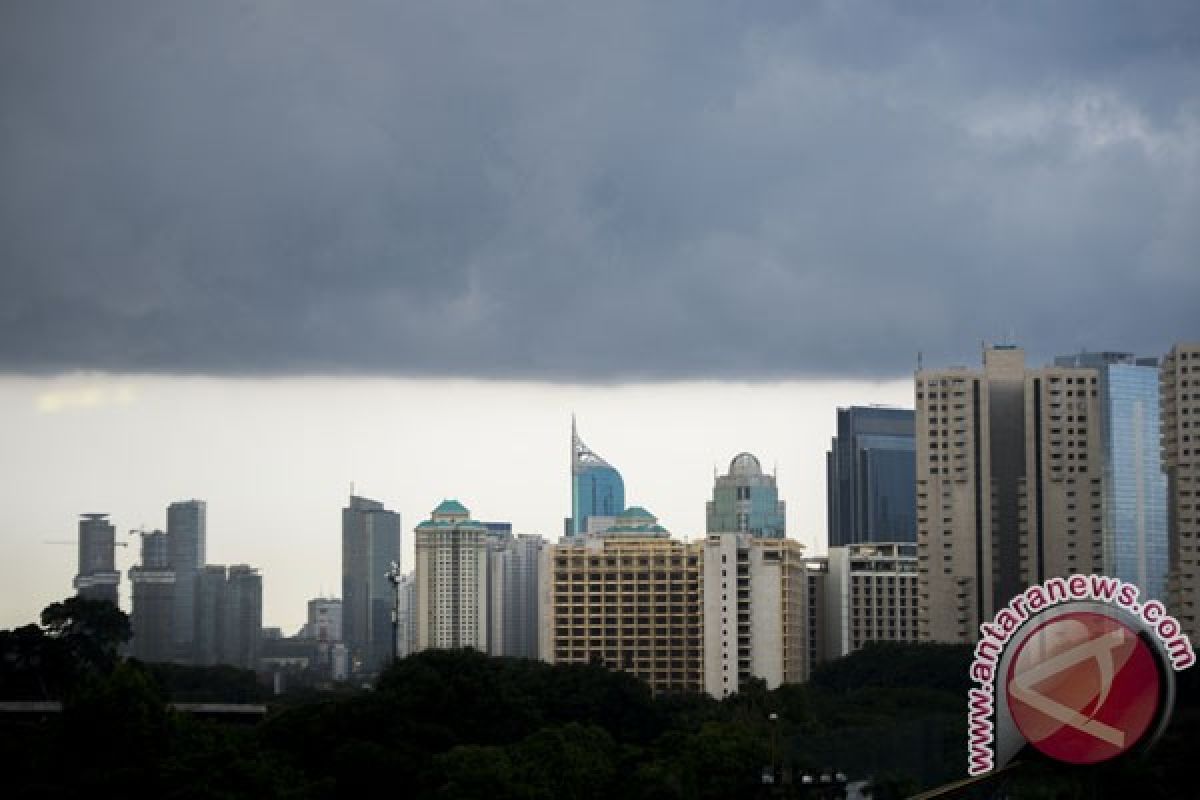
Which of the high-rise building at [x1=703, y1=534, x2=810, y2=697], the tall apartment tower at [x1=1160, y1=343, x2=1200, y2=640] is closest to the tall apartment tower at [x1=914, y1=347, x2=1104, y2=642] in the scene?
the tall apartment tower at [x1=1160, y1=343, x2=1200, y2=640]

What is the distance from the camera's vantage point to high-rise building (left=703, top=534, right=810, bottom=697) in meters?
191

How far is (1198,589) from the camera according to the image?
569ft

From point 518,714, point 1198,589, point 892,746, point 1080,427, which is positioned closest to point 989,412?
point 1080,427

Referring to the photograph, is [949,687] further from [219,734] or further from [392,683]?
[219,734]

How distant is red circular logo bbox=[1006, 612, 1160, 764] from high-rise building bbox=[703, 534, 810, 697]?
12840 centimetres

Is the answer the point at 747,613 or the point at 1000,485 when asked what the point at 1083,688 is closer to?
the point at 1000,485

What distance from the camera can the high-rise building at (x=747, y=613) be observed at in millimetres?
191375

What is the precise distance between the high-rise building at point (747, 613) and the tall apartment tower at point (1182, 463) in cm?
3003

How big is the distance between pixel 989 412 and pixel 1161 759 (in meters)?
109

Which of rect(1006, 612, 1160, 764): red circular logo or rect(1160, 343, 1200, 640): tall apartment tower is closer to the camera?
rect(1006, 612, 1160, 764): red circular logo

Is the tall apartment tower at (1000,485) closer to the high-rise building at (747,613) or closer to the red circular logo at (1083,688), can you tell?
the high-rise building at (747,613)

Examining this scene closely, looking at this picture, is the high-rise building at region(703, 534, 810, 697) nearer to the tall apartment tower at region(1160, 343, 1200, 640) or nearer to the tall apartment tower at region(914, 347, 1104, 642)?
the tall apartment tower at region(914, 347, 1104, 642)

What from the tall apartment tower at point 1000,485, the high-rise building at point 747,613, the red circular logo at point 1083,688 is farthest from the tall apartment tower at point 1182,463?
the red circular logo at point 1083,688

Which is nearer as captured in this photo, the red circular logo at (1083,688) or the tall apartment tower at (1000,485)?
the red circular logo at (1083,688)
